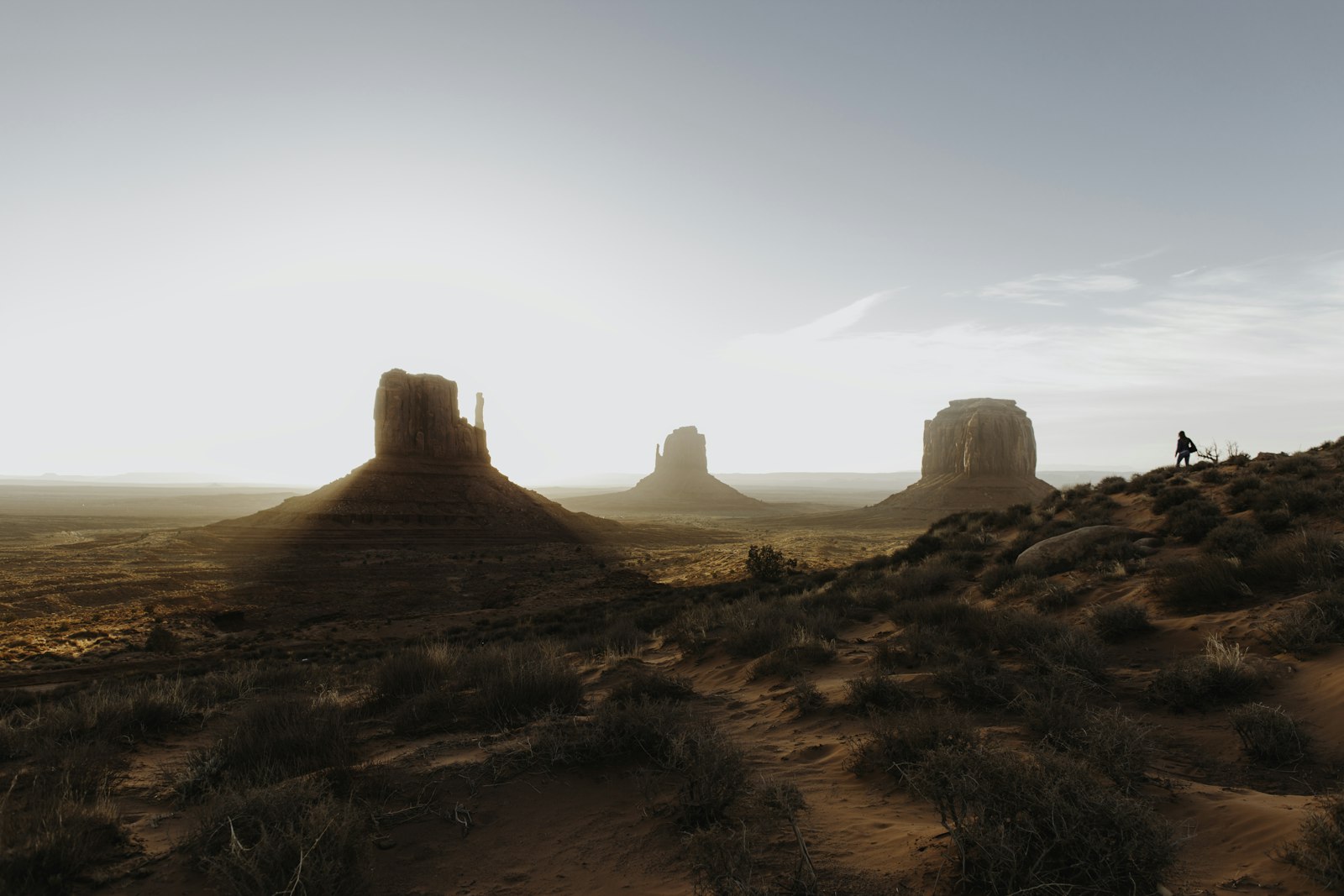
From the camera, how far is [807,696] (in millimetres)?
6707

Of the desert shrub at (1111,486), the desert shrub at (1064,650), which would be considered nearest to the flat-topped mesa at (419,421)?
the desert shrub at (1111,486)

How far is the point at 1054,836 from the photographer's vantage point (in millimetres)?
3014

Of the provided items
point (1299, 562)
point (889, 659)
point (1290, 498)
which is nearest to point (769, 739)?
point (889, 659)

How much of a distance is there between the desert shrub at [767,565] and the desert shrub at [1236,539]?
14512 millimetres

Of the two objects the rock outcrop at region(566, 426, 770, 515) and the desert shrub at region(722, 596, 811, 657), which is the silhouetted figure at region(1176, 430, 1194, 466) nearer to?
the desert shrub at region(722, 596, 811, 657)

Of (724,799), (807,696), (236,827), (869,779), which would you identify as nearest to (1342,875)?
(869,779)

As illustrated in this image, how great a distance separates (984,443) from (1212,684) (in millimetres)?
88931

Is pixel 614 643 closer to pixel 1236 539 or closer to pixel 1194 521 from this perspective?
pixel 1236 539

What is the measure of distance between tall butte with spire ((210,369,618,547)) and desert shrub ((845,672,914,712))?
4250 cm

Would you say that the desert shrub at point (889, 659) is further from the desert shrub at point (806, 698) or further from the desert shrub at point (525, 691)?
the desert shrub at point (525, 691)

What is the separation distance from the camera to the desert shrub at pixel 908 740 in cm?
462

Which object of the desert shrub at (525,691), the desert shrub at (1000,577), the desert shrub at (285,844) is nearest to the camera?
the desert shrub at (285,844)

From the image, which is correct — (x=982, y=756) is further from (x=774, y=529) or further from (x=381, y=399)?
(x=774, y=529)

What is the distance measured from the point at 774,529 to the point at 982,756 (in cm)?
6617
